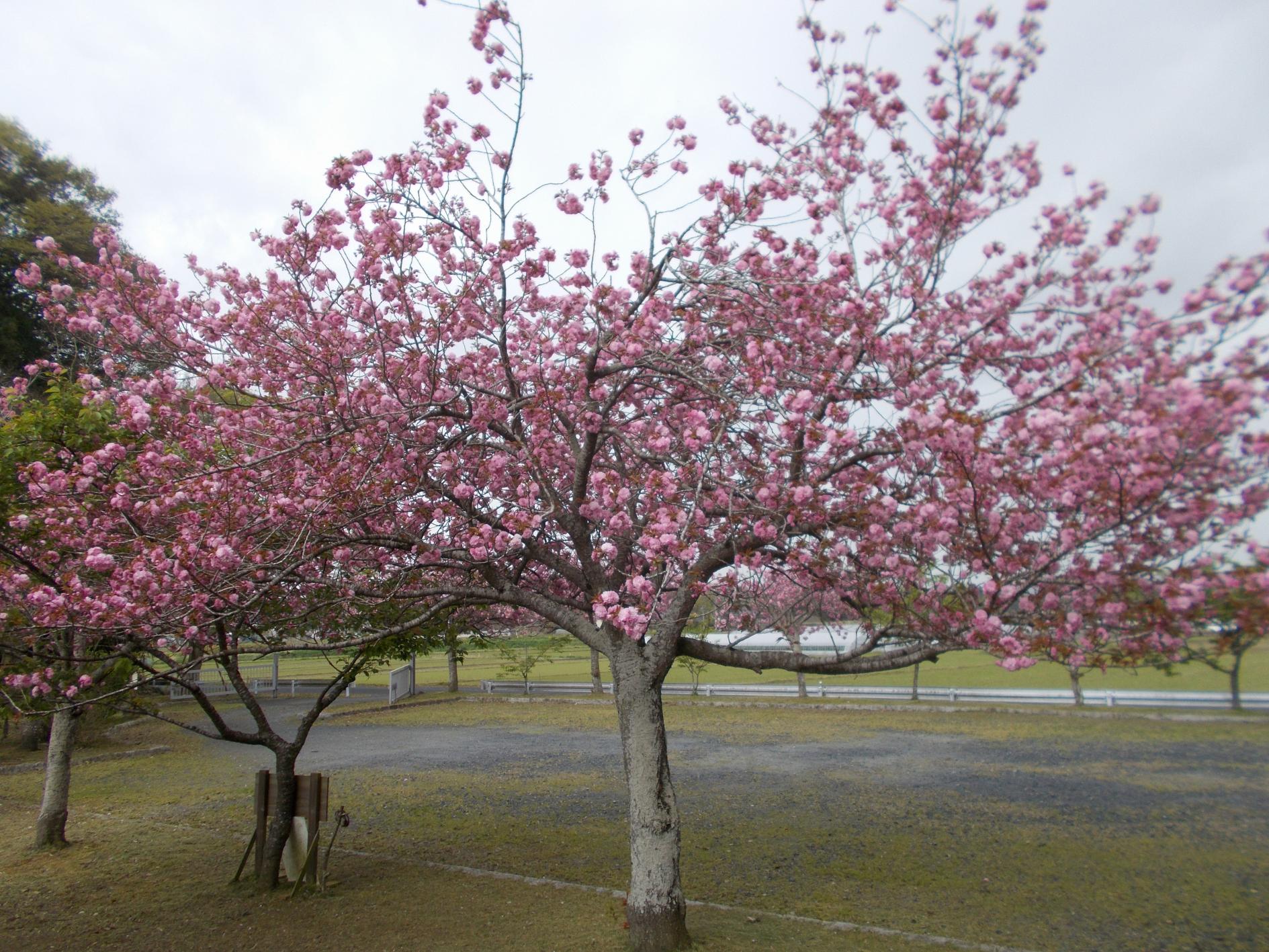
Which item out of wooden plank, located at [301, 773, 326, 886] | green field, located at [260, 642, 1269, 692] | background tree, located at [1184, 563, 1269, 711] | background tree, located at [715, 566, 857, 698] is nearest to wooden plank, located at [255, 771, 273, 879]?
wooden plank, located at [301, 773, 326, 886]

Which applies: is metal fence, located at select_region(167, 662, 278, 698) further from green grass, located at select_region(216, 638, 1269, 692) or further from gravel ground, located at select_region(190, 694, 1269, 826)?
gravel ground, located at select_region(190, 694, 1269, 826)

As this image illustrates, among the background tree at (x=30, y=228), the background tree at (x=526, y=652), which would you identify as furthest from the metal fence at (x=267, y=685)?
the background tree at (x=30, y=228)

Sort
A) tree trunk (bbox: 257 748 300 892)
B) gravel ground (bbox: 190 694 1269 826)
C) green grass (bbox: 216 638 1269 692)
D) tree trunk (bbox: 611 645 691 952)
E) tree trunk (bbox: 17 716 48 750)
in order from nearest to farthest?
tree trunk (bbox: 611 645 691 952), tree trunk (bbox: 257 748 300 892), gravel ground (bbox: 190 694 1269 826), tree trunk (bbox: 17 716 48 750), green grass (bbox: 216 638 1269 692)

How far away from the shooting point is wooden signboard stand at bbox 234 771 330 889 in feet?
22.1

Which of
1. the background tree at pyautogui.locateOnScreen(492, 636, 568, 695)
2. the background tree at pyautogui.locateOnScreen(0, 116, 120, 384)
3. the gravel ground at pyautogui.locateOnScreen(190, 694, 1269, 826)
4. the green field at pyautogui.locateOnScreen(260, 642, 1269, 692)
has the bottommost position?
the gravel ground at pyautogui.locateOnScreen(190, 694, 1269, 826)

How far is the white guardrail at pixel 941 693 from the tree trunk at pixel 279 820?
12.7 meters

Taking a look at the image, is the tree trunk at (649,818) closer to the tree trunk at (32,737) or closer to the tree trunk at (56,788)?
the tree trunk at (56,788)

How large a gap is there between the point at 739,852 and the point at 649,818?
3.32 meters

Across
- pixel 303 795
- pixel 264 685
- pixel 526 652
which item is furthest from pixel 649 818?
pixel 264 685

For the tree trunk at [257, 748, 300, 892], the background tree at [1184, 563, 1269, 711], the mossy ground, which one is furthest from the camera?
the tree trunk at [257, 748, 300, 892]

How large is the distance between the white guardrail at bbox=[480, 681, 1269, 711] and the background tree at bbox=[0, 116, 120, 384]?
15960mm

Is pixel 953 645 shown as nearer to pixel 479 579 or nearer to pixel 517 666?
pixel 479 579

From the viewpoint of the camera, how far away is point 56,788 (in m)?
8.36

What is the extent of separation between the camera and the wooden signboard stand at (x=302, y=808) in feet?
22.1
